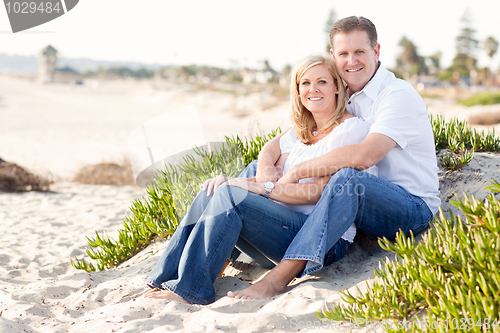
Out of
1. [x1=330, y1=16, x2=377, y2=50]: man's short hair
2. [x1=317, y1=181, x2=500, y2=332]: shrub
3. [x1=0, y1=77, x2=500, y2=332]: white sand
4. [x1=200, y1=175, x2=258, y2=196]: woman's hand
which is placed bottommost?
[x1=0, y1=77, x2=500, y2=332]: white sand

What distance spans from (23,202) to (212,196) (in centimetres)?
609

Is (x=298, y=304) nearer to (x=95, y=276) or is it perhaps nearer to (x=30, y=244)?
(x=95, y=276)

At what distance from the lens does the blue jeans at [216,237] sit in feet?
8.77

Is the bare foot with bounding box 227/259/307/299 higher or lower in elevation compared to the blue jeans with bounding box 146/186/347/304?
lower

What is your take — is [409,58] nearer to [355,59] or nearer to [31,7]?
[31,7]

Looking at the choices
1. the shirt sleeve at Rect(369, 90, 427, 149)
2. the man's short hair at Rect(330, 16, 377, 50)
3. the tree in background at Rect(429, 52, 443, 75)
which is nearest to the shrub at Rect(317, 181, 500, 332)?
the shirt sleeve at Rect(369, 90, 427, 149)

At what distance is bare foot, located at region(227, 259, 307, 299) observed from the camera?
2.63m

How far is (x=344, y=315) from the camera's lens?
2.19m

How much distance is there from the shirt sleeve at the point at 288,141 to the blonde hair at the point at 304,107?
14 cm

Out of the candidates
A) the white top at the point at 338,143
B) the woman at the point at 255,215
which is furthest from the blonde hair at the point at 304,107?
the white top at the point at 338,143

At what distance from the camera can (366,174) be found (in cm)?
266

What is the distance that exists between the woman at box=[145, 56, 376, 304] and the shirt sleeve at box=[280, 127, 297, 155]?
0.30 meters

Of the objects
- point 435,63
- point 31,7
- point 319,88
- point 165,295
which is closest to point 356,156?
point 319,88

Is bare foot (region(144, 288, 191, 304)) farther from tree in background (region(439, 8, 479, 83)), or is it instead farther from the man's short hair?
tree in background (region(439, 8, 479, 83))
